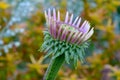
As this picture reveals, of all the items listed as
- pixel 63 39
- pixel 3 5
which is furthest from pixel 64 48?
pixel 3 5

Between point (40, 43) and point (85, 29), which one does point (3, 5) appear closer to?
point (40, 43)

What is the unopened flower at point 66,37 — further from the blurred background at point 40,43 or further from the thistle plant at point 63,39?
the blurred background at point 40,43

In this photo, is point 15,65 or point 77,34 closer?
point 77,34

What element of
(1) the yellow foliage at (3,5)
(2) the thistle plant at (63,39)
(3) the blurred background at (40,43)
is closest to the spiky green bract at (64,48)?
(2) the thistle plant at (63,39)

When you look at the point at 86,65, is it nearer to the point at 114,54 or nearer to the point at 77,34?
the point at 114,54

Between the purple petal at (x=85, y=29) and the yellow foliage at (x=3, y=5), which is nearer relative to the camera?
the purple petal at (x=85, y=29)

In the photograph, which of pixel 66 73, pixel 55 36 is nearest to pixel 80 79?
pixel 66 73

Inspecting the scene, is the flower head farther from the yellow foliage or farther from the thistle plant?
the yellow foliage
